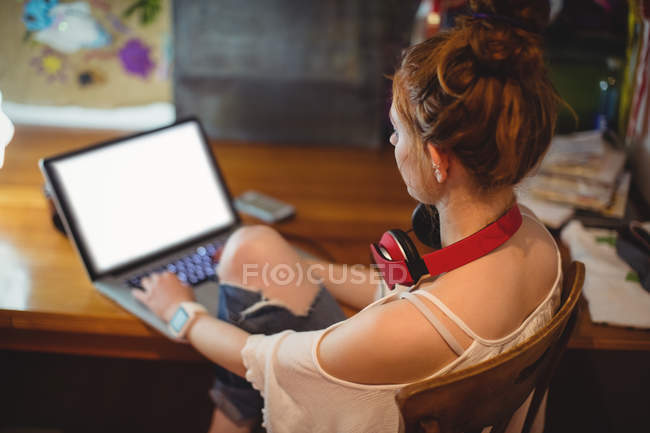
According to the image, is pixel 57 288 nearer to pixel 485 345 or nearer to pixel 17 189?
pixel 17 189

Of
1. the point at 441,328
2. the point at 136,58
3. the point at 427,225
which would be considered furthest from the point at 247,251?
the point at 136,58

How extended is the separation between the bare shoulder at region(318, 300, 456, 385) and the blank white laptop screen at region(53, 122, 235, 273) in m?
0.60

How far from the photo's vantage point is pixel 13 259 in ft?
3.72

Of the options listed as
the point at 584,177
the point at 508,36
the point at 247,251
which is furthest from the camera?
the point at 584,177

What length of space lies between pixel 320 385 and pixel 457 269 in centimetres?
23

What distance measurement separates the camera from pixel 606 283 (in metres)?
1.09

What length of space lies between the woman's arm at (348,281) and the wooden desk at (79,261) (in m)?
0.11

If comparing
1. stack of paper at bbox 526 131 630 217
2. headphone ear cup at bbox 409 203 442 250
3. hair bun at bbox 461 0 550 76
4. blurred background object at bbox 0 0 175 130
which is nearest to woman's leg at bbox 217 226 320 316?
headphone ear cup at bbox 409 203 442 250

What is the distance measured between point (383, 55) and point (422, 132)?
3.16 ft

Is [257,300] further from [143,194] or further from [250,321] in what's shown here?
[143,194]

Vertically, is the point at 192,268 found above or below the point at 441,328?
Answer: below

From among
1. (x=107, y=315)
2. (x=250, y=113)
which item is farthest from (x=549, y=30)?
(x=107, y=315)

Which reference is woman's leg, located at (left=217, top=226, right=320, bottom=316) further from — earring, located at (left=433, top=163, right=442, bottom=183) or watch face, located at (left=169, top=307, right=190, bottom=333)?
earring, located at (left=433, top=163, right=442, bottom=183)

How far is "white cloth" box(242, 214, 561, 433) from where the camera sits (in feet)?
2.29
